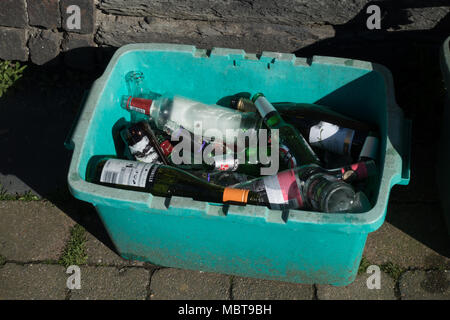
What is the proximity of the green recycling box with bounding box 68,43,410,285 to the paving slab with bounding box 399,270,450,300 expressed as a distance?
26 cm

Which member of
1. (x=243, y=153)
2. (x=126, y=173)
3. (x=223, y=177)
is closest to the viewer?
(x=126, y=173)

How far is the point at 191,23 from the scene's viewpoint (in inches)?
102

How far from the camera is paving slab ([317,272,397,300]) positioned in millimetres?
2076

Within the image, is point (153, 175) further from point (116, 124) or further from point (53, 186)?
point (53, 186)

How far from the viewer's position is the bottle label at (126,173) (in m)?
1.89

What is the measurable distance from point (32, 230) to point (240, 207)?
123 centimetres

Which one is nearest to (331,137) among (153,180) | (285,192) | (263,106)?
(263,106)

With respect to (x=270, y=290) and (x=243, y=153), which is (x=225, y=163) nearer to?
(x=243, y=153)

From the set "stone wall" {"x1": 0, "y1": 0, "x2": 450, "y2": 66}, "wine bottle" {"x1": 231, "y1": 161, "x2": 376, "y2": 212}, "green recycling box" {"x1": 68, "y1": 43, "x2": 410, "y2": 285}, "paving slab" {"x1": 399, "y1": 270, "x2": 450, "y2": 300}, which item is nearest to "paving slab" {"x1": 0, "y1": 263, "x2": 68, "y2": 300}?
"green recycling box" {"x1": 68, "y1": 43, "x2": 410, "y2": 285}

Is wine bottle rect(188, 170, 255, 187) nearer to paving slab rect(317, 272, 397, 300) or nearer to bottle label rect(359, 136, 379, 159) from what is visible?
bottle label rect(359, 136, 379, 159)

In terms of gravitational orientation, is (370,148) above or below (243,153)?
above

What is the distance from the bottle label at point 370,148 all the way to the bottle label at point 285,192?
355mm
